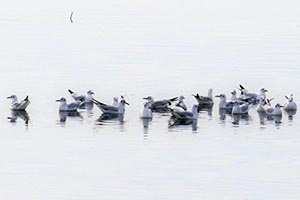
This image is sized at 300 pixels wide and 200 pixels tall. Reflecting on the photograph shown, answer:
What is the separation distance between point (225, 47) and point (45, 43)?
727 cm

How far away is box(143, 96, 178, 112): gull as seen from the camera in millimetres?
37416

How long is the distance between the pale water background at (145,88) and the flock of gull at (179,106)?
A: 39 centimetres

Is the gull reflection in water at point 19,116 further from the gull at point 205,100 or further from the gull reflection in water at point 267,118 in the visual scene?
the gull reflection in water at point 267,118

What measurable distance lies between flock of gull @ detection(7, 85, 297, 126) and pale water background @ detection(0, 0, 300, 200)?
1.29ft

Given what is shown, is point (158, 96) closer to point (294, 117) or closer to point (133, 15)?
point (294, 117)

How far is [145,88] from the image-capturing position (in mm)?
40688

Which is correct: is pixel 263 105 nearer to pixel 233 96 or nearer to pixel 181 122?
pixel 233 96

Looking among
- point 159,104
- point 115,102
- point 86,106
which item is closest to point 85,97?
point 86,106

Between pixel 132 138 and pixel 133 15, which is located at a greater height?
pixel 133 15

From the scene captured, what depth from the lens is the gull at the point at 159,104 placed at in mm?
37416

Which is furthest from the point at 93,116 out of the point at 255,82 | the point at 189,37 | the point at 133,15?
the point at 133,15

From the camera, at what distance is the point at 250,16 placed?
2522 inches

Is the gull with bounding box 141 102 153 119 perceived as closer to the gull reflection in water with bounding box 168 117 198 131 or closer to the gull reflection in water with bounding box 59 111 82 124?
the gull reflection in water with bounding box 168 117 198 131

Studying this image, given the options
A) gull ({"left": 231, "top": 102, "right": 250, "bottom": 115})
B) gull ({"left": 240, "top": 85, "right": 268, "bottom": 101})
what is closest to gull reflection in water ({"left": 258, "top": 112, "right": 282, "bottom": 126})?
gull ({"left": 231, "top": 102, "right": 250, "bottom": 115})
